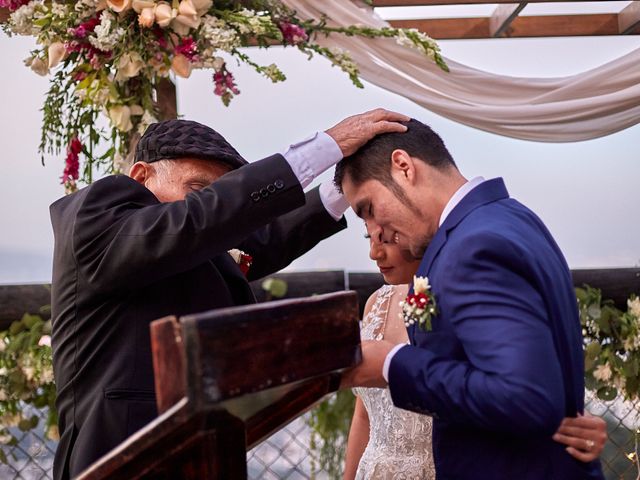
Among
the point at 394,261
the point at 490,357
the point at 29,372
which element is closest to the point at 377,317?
the point at 394,261

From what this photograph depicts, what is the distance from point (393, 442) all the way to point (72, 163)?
195 cm

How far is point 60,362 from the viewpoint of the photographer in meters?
2.39

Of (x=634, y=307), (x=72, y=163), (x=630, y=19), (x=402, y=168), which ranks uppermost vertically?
(x=630, y=19)

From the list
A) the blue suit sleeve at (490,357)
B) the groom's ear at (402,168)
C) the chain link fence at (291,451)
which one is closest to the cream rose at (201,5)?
the groom's ear at (402,168)

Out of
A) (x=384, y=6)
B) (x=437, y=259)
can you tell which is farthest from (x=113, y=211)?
(x=384, y=6)

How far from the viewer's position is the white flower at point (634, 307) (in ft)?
16.1

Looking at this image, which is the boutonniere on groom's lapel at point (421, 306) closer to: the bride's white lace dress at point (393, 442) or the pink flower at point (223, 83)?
the bride's white lace dress at point (393, 442)

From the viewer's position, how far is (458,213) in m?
1.98

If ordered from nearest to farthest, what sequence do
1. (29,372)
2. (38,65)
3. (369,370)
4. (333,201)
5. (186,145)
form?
(369,370), (186,145), (333,201), (38,65), (29,372)

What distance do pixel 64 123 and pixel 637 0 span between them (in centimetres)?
325

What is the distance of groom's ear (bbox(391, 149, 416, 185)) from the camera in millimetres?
2104

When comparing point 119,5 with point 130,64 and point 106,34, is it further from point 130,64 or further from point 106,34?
point 130,64

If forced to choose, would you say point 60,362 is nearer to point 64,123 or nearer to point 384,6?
point 64,123

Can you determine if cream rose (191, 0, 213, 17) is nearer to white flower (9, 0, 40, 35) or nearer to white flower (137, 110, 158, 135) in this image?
white flower (137, 110, 158, 135)
